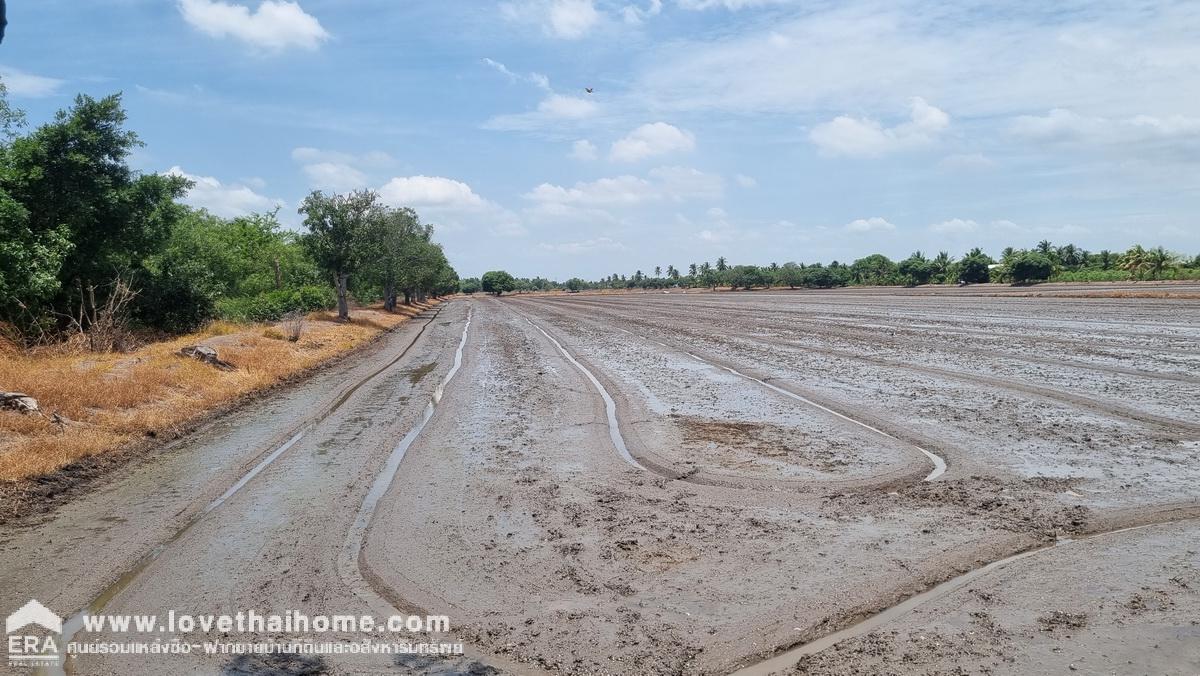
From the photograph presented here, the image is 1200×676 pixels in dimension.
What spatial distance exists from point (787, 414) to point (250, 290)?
39052mm

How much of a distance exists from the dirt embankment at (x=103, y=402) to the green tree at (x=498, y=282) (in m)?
161

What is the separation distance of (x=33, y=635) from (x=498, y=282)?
180m

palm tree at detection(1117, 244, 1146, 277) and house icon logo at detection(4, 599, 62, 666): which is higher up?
palm tree at detection(1117, 244, 1146, 277)

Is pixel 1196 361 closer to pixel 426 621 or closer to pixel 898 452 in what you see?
pixel 898 452

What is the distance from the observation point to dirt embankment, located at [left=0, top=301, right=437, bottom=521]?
873 centimetres

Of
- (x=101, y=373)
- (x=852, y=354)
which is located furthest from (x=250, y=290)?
(x=852, y=354)

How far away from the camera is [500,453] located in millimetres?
9836

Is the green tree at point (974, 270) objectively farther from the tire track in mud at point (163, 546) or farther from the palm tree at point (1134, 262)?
the tire track in mud at point (163, 546)

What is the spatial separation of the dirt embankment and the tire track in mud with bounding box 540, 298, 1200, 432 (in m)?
14.1

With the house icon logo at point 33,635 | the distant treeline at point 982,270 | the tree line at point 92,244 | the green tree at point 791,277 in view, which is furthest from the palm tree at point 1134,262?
the house icon logo at point 33,635

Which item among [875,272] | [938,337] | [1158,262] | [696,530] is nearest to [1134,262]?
[1158,262]

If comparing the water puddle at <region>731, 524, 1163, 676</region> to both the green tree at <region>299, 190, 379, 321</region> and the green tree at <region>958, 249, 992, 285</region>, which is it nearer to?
the green tree at <region>299, 190, 379, 321</region>

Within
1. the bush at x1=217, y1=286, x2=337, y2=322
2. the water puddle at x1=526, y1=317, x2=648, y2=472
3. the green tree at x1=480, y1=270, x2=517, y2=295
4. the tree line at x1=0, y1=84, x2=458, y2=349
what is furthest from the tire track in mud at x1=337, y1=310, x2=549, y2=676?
the green tree at x1=480, y1=270, x2=517, y2=295

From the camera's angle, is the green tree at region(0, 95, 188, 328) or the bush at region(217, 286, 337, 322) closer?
the green tree at region(0, 95, 188, 328)
